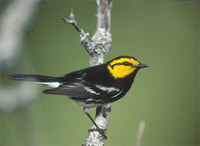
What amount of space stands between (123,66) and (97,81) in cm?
28

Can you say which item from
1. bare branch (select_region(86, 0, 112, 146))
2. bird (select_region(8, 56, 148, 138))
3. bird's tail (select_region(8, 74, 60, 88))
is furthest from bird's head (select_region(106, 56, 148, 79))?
bird's tail (select_region(8, 74, 60, 88))

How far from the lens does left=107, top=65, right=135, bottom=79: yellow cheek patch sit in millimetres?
3047

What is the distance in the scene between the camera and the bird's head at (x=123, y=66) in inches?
118

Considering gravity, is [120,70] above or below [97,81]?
above

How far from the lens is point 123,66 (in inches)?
120

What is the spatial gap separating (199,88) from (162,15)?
3.69 feet

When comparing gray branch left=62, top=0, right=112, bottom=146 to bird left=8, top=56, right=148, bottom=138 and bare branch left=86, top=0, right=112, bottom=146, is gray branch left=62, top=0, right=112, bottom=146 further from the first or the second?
bird left=8, top=56, right=148, bottom=138

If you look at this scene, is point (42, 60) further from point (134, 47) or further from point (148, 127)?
point (148, 127)

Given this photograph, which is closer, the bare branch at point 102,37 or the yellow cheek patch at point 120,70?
the yellow cheek patch at point 120,70

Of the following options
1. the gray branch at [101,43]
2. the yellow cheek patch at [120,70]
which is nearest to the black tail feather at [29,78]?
the gray branch at [101,43]

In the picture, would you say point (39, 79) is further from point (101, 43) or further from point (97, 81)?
point (101, 43)

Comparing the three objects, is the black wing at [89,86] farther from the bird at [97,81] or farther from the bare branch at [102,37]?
the bare branch at [102,37]

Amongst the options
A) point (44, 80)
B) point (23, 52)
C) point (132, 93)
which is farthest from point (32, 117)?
point (132, 93)

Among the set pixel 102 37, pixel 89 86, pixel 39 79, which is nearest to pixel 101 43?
pixel 102 37
